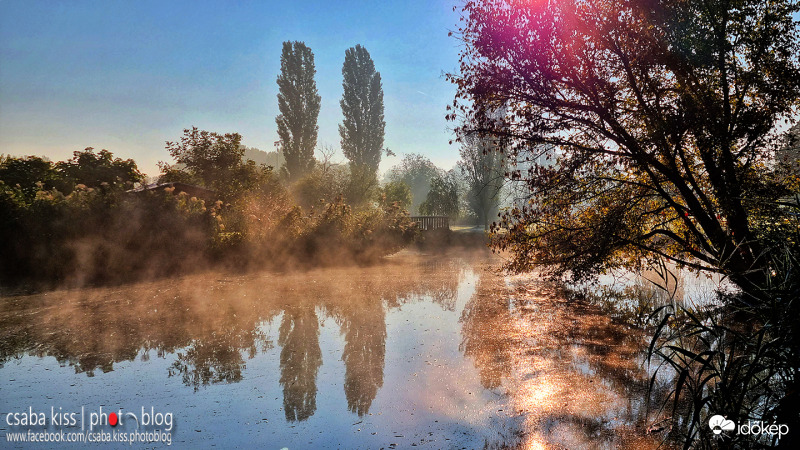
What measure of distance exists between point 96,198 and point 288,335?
34.2 ft

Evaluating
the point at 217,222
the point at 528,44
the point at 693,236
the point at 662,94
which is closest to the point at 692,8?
the point at 662,94

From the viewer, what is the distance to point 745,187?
287 inches

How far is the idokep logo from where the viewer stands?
121 inches

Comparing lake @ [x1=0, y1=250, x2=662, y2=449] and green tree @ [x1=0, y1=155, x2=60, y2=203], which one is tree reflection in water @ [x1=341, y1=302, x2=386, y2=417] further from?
green tree @ [x1=0, y1=155, x2=60, y2=203]

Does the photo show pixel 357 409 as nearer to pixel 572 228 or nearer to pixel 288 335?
pixel 288 335

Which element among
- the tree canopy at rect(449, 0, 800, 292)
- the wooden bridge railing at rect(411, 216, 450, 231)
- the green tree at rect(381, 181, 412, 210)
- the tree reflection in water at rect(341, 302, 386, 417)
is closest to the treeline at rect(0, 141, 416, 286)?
the wooden bridge railing at rect(411, 216, 450, 231)

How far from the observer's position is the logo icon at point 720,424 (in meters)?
3.30

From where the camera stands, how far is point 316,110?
146ft

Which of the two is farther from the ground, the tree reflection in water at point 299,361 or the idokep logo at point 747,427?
the idokep logo at point 747,427

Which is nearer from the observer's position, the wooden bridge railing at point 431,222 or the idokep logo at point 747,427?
the idokep logo at point 747,427

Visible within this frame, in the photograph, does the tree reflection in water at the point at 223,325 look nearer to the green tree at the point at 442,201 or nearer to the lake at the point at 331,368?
the lake at the point at 331,368

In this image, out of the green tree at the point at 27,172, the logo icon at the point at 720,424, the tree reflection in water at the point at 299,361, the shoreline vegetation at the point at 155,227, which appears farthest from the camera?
the green tree at the point at 27,172

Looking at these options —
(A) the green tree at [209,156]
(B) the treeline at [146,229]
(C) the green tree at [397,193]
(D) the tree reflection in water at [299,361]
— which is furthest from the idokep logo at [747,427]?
(C) the green tree at [397,193]

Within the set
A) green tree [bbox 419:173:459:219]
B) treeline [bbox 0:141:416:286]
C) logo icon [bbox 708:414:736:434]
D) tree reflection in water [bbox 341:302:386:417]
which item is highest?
green tree [bbox 419:173:459:219]
